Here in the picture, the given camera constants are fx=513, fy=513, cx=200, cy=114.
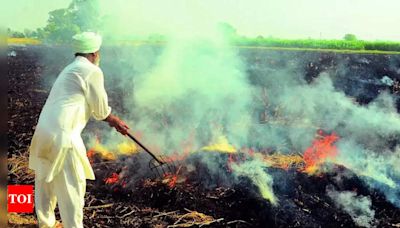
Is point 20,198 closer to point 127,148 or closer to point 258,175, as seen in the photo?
point 127,148

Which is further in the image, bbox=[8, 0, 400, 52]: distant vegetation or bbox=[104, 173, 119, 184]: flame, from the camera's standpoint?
bbox=[104, 173, 119, 184]: flame

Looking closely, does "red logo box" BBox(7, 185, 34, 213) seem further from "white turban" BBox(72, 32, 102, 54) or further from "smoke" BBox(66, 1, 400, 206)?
"white turban" BBox(72, 32, 102, 54)

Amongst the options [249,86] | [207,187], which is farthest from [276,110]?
[207,187]

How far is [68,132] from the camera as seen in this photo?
13.3ft

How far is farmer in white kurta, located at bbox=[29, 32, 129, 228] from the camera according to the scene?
4035mm

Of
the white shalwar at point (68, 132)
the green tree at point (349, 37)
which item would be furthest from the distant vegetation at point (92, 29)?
the white shalwar at point (68, 132)

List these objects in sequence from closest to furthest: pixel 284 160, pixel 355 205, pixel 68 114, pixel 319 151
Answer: pixel 68 114
pixel 355 205
pixel 319 151
pixel 284 160

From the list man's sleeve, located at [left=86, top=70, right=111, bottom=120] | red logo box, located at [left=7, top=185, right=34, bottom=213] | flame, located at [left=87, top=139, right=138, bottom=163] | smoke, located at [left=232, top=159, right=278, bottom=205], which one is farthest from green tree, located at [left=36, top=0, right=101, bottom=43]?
smoke, located at [left=232, top=159, right=278, bottom=205]

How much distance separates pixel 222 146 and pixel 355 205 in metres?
1.29

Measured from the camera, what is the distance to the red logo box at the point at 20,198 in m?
4.78

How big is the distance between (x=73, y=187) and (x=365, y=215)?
2508 mm

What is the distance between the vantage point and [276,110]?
470cm

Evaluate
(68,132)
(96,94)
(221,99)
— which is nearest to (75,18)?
(96,94)

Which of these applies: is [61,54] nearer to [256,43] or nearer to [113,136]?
[113,136]
